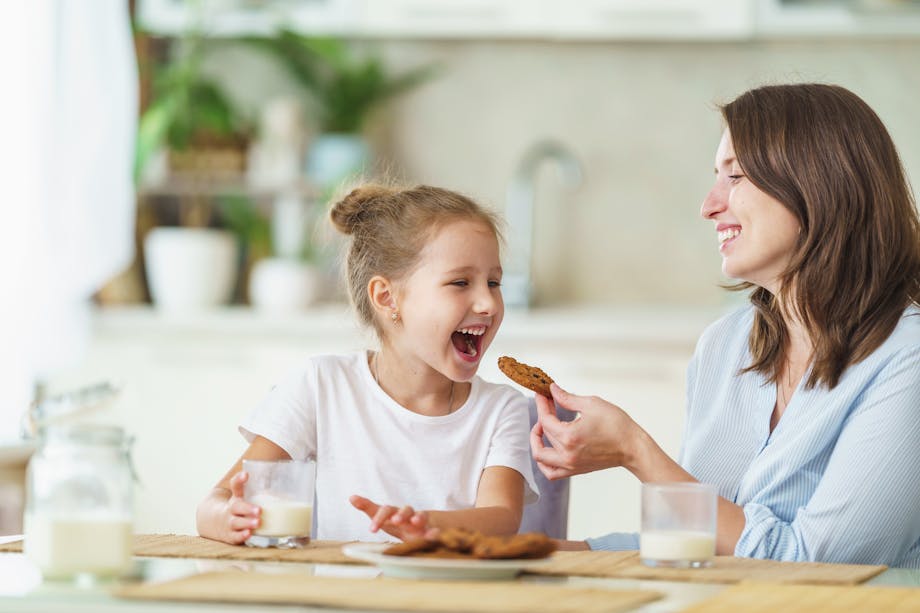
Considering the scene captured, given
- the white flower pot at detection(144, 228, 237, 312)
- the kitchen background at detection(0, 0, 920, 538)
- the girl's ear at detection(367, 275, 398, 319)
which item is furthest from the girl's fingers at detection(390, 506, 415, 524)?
the white flower pot at detection(144, 228, 237, 312)

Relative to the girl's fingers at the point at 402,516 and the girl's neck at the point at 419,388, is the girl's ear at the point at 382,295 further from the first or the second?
the girl's fingers at the point at 402,516

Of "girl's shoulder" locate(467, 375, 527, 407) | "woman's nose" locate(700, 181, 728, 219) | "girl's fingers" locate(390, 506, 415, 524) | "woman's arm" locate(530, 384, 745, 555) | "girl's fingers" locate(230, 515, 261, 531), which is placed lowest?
"girl's fingers" locate(230, 515, 261, 531)

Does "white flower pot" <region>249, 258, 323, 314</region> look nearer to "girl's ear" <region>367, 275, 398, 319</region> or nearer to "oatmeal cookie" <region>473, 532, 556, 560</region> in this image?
"girl's ear" <region>367, 275, 398, 319</region>

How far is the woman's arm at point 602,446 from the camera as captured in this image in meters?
1.64

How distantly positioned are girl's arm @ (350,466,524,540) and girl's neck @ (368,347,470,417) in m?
0.14

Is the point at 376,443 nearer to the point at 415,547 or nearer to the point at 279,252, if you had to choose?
the point at 415,547

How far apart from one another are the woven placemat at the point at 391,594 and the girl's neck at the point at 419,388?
717mm

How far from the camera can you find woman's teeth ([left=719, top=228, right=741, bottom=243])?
6.08 ft

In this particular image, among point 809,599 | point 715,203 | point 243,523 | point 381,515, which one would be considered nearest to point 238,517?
point 243,523

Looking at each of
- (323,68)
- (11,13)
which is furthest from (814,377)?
(323,68)

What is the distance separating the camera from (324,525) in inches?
72.3

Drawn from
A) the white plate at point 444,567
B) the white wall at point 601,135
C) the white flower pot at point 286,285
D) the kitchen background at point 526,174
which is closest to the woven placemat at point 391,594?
the white plate at point 444,567

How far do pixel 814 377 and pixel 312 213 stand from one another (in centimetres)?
271

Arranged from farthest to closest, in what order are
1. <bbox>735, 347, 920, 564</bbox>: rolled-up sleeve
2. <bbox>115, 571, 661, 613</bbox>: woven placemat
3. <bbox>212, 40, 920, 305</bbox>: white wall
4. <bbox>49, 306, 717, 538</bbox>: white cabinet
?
<bbox>212, 40, 920, 305</bbox>: white wall → <bbox>49, 306, 717, 538</bbox>: white cabinet → <bbox>735, 347, 920, 564</bbox>: rolled-up sleeve → <bbox>115, 571, 661, 613</bbox>: woven placemat
